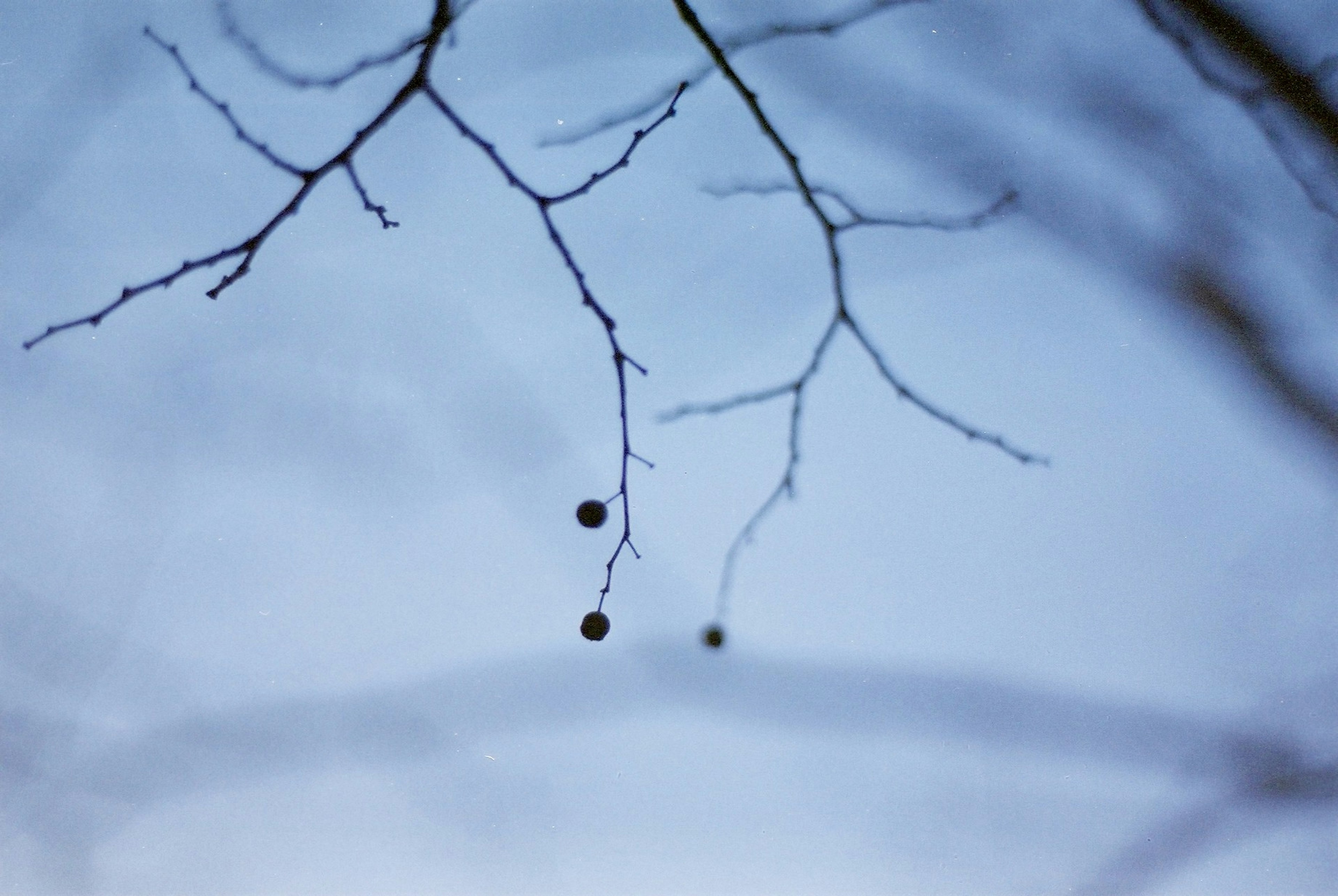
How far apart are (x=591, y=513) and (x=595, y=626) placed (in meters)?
0.40

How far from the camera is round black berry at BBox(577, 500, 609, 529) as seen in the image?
250 centimetres

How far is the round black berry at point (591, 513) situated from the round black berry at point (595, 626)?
0.35 m

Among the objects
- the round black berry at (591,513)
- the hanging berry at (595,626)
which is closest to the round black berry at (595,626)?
the hanging berry at (595,626)

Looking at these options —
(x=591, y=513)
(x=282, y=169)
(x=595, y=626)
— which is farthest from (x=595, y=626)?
(x=282, y=169)

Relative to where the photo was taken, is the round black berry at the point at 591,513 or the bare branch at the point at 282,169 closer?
the bare branch at the point at 282,169

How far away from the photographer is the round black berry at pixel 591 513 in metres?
2.50

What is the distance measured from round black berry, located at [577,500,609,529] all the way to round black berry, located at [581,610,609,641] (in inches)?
13.7

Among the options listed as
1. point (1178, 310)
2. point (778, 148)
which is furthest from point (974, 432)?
point (778, 148)

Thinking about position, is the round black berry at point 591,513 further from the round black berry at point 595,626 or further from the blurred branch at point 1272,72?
the blurred branch at point 1272,72

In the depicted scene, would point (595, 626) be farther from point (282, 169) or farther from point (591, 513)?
point (282, 169)

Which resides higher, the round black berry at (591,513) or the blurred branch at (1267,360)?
the blurred branch at (1267,360)

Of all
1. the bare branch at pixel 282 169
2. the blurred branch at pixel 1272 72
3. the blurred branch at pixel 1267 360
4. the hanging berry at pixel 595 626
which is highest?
the blurred branch at pixel 1272 72

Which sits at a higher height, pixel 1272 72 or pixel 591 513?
pixel 1272 72

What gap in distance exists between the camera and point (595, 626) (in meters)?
2.26
